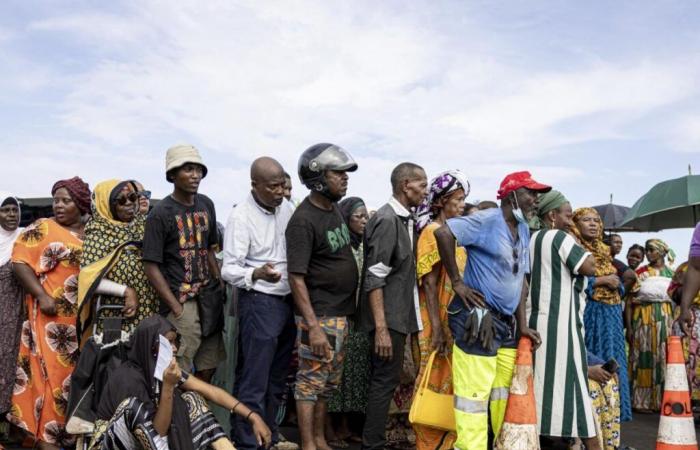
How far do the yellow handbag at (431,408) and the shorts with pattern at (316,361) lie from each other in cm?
59

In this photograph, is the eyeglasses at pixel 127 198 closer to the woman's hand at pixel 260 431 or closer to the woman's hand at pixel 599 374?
the woman's hand at pixel 260 431

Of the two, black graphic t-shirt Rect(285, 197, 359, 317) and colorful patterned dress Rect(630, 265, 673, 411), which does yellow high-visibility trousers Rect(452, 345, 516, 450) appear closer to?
black graphic t-shirt Rect(285, 197, 359, 317)

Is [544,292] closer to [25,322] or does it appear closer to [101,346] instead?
[101,346]

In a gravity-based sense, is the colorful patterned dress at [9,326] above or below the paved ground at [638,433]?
above

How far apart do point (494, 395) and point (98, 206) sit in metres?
2.96

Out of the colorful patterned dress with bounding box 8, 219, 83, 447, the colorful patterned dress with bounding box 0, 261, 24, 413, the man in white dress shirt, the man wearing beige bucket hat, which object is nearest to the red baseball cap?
the man in white dress shirt

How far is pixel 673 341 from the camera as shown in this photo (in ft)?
15.2

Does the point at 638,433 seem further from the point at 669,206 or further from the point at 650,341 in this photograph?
the point at 669,206

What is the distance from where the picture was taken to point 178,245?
4.87 metres

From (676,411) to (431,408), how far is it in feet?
4.98

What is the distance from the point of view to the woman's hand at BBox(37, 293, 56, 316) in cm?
523

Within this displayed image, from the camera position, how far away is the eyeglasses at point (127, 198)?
202 inches

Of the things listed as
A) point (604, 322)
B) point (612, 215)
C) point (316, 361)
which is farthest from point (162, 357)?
point (612, 215)

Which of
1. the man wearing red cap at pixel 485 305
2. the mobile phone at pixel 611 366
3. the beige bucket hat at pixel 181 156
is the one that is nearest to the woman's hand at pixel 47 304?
the beige bucket hat at pixel 181 156
